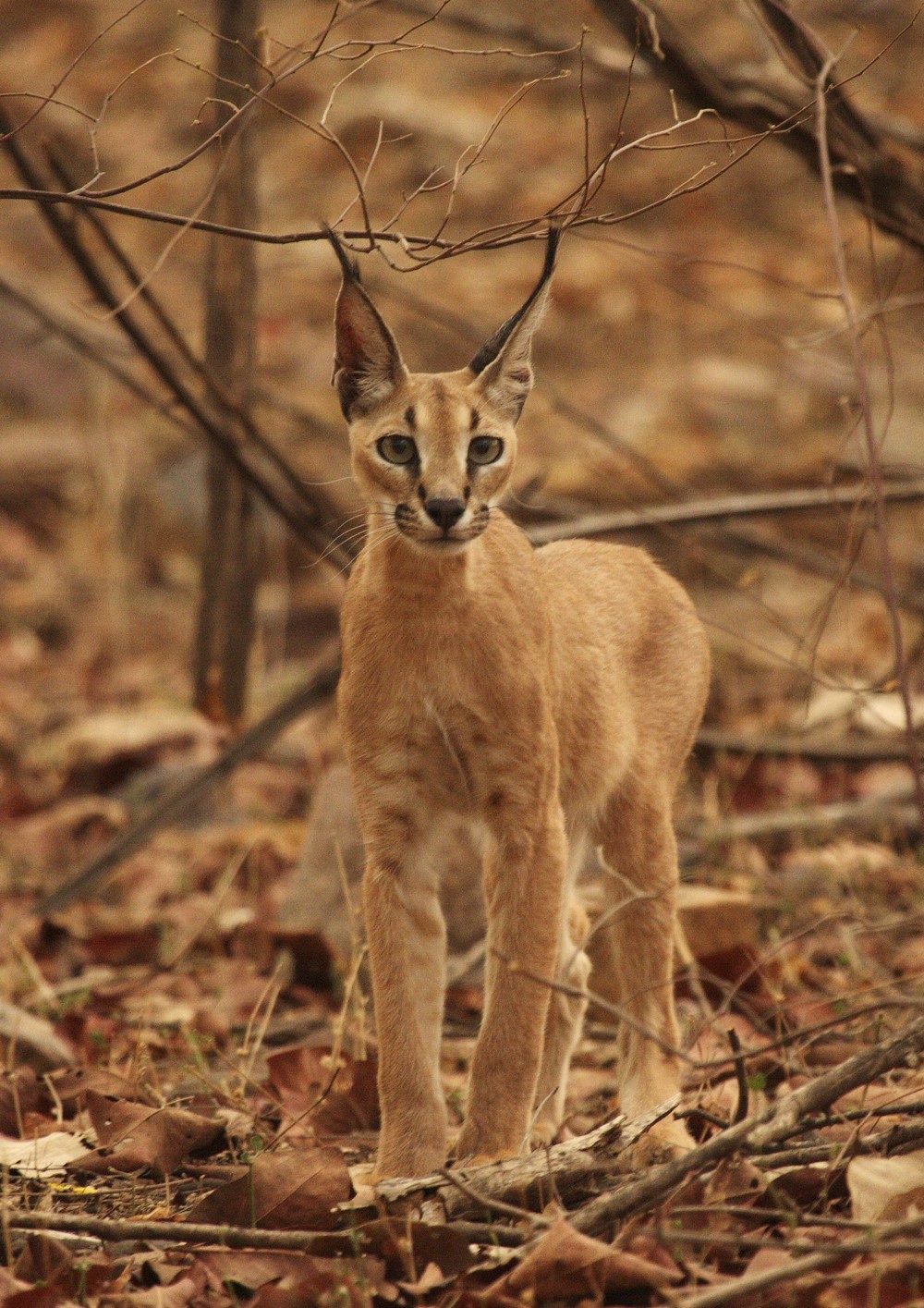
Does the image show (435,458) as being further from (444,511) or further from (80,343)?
(80,343)

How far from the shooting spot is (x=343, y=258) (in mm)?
3711

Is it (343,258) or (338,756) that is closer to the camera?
(343,258)

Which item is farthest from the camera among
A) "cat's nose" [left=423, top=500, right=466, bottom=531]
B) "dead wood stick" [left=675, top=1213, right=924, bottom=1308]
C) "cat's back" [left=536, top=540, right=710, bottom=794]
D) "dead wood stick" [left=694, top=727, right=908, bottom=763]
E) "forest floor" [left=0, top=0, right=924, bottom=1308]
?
"dead wood stick" [left=694, top=727, right=908, bottom=763]

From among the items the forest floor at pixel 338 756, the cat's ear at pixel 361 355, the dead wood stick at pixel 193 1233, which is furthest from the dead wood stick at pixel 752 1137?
the cat's ear at pixel 361 355

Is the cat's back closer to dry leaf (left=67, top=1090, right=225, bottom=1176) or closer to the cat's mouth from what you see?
the cat's mouth

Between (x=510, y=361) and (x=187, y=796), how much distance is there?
352 centimetres

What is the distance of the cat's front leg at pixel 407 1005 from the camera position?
409cm

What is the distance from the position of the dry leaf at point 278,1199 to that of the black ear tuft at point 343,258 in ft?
6.89

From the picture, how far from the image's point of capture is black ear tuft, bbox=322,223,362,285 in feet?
11.5

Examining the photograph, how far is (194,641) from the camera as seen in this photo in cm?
834

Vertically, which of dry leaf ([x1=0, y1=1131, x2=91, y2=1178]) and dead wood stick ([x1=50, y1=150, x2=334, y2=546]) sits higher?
dead wood stick ([x1=50, y1=150, x2=334, y2=546])

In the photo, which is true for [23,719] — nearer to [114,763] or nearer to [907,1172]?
[114,763]

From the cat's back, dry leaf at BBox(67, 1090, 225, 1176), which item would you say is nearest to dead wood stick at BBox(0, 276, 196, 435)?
the cat's back

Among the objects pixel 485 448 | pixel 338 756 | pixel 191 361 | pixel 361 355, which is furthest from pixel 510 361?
pixel 338 756
